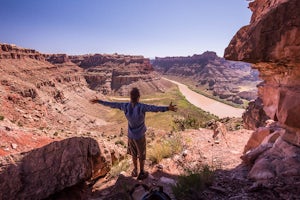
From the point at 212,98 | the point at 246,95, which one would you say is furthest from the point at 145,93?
the point at 246,95

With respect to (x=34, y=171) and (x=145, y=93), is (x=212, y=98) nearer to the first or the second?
(x=145, y=93)

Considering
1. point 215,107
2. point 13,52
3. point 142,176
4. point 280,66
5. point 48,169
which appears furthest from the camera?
point 215,107

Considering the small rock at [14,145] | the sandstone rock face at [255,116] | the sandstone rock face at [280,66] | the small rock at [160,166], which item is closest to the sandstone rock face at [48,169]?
the small rock at [160,166]

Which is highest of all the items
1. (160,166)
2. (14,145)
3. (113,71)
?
(160,166)

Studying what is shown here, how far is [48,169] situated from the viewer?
5805 mm

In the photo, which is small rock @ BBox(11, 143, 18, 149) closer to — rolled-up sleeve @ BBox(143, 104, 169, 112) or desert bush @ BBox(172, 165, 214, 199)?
rolled-up sleeve @ BBox(143, 104, 169, 112)

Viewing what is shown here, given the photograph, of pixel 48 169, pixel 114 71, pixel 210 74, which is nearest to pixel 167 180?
pixel 48 169

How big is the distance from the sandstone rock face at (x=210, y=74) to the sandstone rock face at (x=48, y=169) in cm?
10163

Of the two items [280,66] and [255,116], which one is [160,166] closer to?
[280,66]

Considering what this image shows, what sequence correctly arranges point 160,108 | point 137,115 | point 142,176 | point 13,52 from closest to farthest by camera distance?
point 160,108
point 137,115
point 142,176
point 13,52

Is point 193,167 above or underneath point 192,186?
underneath

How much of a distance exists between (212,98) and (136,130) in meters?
98.9

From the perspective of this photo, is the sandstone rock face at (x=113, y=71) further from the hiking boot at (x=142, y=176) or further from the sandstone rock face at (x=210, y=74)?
Result: the hiking boot at (x=142, y=176)

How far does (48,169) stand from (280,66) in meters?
5.68
